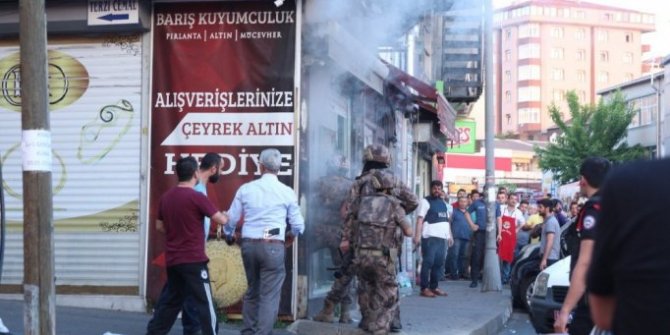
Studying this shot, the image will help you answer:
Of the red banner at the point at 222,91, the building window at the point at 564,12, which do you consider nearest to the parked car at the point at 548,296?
the red banner at the point at 222,91

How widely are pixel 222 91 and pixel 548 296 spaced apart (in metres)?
3.98

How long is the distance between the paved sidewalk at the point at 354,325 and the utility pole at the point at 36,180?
1.95m

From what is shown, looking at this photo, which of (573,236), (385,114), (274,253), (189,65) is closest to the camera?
(573,236)

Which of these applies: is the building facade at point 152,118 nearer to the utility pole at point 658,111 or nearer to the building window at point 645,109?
the utility pole at point 658,111

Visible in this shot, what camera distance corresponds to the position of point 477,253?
17062mm

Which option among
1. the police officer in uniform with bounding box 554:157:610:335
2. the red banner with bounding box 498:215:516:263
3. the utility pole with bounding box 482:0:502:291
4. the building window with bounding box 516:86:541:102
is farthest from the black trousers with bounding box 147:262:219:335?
the building window with bounding box 516:86:541:102

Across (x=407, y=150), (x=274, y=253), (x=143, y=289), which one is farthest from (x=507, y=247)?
(x=274, y=253)

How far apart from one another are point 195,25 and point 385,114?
5.24 m

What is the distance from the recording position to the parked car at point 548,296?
31.7ft

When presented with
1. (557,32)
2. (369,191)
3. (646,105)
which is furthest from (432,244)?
(557,32)

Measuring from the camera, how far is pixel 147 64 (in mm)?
10320

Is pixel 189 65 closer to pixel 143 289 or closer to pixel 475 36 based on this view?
pixel 143 289

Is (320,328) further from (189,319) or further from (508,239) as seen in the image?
(508,239)

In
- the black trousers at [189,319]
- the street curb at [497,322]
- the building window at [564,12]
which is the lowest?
the street curb at [497,322]
